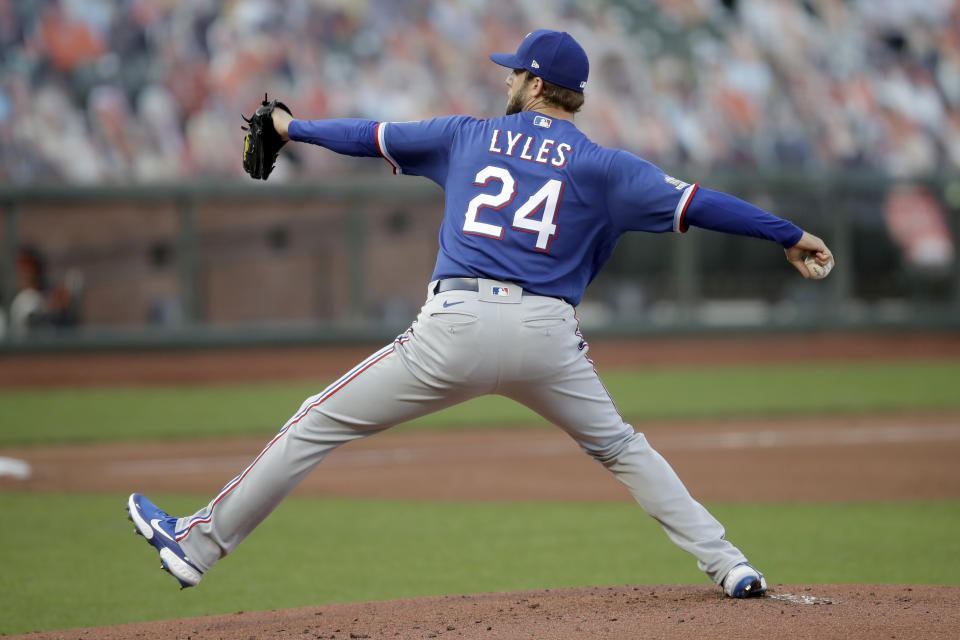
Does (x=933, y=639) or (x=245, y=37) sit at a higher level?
(x=245, y=37)

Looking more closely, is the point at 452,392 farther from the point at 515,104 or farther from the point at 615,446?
the point at 515,104

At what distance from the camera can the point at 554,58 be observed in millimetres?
3553

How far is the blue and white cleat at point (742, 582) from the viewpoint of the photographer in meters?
3.65

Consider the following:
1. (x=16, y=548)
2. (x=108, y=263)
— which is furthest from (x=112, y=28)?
(x=16, y=548)

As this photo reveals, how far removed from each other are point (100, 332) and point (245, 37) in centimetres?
383

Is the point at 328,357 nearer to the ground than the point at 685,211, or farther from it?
nearer to the ground

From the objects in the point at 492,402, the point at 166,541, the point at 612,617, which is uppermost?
the point at 166,541

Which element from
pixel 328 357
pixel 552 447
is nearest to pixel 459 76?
pixel 328 357

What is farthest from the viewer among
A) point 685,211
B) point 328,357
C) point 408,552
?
point 328,357

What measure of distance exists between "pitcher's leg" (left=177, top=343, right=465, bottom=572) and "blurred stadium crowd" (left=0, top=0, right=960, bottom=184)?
30.4ft

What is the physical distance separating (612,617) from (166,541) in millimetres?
1383

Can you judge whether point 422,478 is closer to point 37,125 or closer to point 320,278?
point 320,278

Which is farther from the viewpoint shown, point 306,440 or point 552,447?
point 552,447

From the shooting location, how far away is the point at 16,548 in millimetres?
5289
